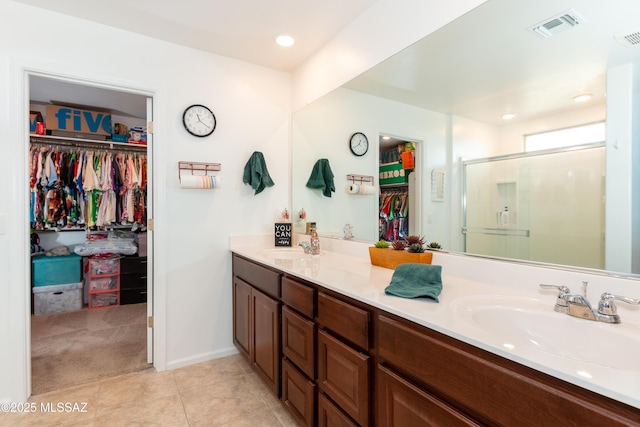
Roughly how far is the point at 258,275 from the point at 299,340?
607 millimetres

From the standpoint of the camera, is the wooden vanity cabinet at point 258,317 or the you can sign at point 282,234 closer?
the wooden vanity cabinet at point 258,317

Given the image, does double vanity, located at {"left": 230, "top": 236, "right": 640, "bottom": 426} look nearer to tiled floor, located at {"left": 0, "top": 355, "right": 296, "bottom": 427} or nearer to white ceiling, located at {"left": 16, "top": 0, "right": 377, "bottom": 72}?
tiled floor, located at {"left": 0, "top": 355, "right": 296, "bottom": 427}

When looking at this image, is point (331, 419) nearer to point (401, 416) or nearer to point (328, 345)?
point (328, 345)

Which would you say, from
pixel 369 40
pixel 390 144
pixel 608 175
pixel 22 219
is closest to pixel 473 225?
pixel 608 175

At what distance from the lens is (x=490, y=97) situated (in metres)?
1.51

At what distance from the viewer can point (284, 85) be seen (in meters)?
2.94

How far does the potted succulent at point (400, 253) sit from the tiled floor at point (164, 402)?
107 centimetres

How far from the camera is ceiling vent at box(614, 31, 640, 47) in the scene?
42.3 inches

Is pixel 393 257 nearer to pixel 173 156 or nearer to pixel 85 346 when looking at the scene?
pixel 173 156

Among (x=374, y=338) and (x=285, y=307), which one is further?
(x=285, y=307)

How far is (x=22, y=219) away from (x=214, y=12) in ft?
5.83

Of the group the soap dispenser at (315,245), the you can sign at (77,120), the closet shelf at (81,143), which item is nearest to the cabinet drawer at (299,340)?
the soap dispenser at (315,245)

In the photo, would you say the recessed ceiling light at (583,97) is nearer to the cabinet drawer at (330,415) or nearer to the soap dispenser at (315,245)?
the cabinet drawer at (330,415)

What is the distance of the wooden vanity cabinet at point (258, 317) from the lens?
6.17ft
